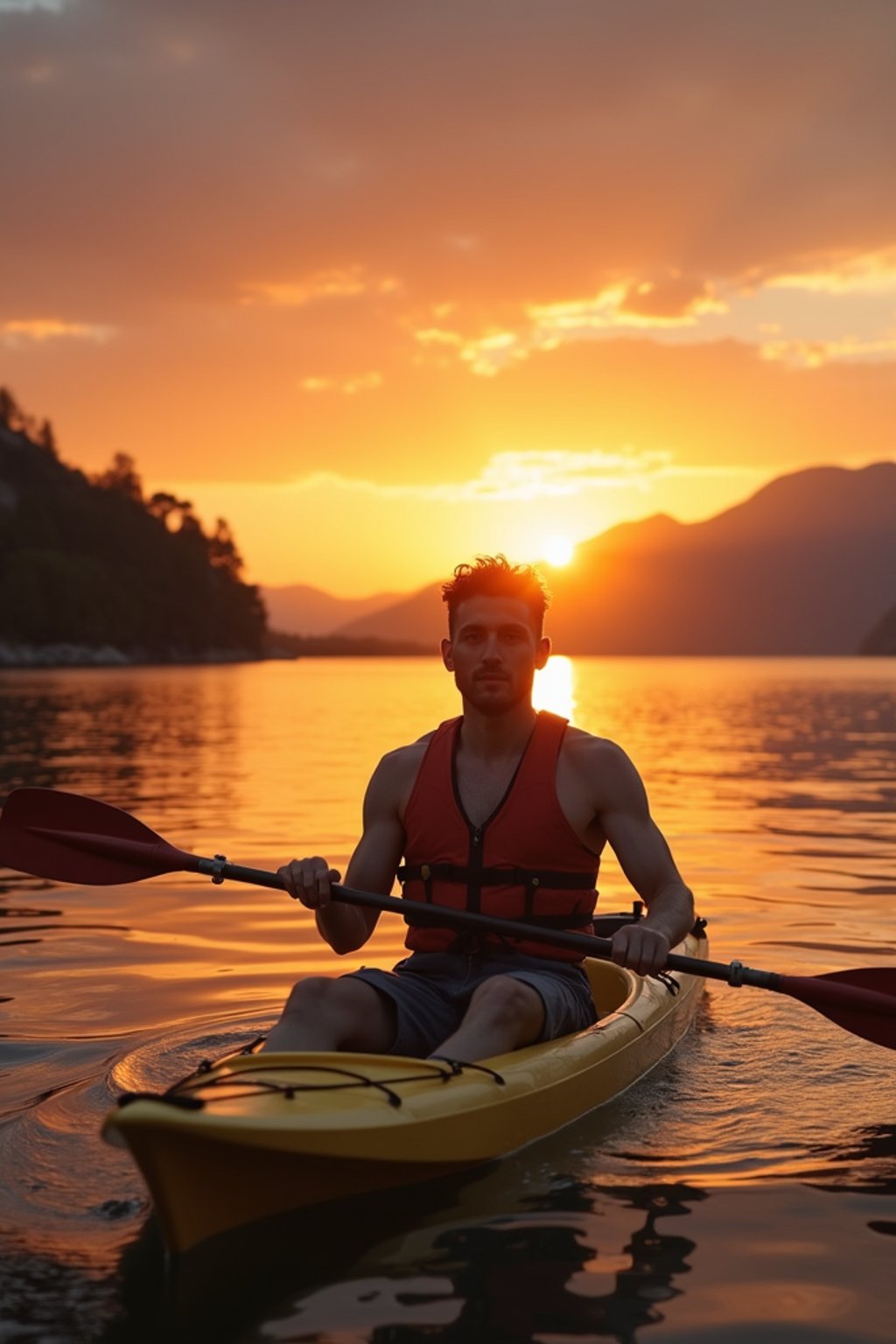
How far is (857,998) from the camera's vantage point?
5230mm

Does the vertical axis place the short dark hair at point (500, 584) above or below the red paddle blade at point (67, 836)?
above

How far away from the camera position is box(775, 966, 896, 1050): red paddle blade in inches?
205

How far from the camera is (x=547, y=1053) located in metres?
4.76

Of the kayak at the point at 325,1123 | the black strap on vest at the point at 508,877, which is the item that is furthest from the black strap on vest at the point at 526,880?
the kayak at the point at 325,1123

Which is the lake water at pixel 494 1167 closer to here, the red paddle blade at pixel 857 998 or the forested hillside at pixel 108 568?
the red paddle blade at pixel 857 998

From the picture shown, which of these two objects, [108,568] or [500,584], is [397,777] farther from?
[108,568]

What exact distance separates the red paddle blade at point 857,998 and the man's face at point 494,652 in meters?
1.41

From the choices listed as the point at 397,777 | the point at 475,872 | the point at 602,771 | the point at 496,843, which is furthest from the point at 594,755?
the point at 397,777

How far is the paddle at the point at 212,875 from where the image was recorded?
4.85 meters

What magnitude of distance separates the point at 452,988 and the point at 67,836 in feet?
6.18


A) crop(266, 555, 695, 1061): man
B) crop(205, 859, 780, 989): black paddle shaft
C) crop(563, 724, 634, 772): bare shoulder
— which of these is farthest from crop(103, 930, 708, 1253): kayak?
crop(563, 724, 634, 772): bare shoulder

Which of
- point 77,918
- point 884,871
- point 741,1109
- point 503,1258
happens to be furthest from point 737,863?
point 503,1258

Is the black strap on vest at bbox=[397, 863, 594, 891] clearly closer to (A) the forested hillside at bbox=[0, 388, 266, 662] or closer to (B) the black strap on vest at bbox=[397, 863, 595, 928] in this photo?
(B) the black strap on vest at bbox=[397, 863, 595, 928]

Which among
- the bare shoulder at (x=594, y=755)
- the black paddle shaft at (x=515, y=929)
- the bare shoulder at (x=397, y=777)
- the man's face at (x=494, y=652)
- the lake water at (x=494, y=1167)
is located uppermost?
the man's face at (x=494, y=652)
